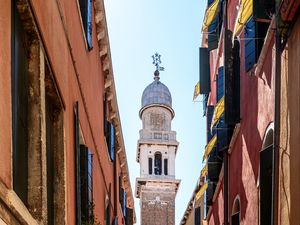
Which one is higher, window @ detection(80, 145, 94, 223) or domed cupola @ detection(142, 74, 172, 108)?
domed cupola @ detection(142, 74, 172, 108)

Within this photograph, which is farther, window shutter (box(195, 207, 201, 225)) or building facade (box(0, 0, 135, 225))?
window shutter (box(195, 207, 201, 225))

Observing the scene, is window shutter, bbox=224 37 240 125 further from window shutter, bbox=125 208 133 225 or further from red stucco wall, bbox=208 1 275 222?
window shutter, bbox=125 208 133 225

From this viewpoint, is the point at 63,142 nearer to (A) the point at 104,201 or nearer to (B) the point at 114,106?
(A) the point at 104,201

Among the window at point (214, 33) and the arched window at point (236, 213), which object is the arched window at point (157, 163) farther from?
the arched window at point (236, 213)

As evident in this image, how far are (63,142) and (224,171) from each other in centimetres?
772

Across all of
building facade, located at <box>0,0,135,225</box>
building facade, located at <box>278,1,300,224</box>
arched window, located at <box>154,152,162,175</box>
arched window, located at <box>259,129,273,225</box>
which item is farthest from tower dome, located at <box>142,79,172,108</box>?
building facade, located at <box>278,1,300,224</box>

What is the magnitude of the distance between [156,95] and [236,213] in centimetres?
4538

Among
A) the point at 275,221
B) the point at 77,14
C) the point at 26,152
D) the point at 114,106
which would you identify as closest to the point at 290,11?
the point at 275,221

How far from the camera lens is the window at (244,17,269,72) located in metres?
10.2

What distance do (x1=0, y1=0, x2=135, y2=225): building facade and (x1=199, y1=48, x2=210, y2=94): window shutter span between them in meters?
6.78

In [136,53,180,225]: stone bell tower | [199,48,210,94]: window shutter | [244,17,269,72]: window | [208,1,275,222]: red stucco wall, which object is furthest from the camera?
[136,53,180,225]: stone bell tower

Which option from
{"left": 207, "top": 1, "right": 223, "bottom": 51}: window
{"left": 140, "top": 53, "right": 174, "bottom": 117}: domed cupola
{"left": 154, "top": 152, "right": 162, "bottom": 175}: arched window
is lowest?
{"left": 207, "top": 1, "right": 223, "bottom": 51}: window

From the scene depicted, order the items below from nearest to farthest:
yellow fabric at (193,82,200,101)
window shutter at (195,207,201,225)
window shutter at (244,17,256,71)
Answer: window shutter at (244,17,256,71) < yellow fabric at (193,82,200,101) < window shutter at (195,207,201,225)

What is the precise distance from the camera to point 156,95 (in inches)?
2334
